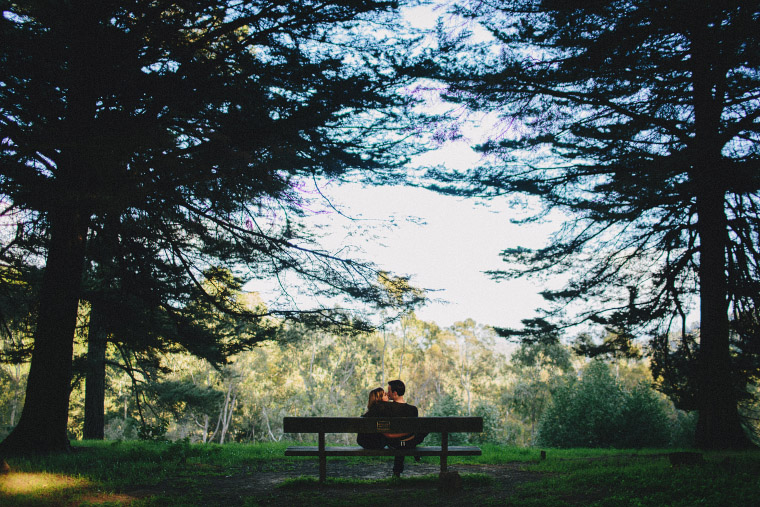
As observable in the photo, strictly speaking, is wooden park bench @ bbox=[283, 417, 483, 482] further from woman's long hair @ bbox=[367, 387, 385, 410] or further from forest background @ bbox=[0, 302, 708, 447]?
forest background @ bbox=[0, 302, 708, 447]

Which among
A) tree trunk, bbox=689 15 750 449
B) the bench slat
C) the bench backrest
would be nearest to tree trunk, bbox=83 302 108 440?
the bench slat

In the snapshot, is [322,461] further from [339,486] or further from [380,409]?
[380,409]

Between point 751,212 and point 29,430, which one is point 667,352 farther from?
point 29,430

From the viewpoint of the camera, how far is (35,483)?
4859 millimetres

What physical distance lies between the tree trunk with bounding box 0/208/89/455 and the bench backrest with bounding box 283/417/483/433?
461 cm

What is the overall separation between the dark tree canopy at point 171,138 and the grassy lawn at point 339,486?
2594 millimetres

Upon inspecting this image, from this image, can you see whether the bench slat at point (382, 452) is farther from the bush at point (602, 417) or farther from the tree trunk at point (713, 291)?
the bush at point (602, 417)

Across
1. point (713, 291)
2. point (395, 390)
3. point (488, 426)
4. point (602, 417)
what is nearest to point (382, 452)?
point (395, 390)

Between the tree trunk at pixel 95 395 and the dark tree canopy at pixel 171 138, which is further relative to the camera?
the tree trunk at pixel 95 395

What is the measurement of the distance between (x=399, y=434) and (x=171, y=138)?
459 centimetres

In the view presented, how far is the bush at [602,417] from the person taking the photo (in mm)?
15578

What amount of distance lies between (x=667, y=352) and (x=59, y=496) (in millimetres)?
11478

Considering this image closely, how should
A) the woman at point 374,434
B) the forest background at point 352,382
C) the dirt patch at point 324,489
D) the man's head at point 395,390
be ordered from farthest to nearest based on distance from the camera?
the forest background at point 352,382, the man's head at point 395,390, the woman at point 374,434, the dirt patch at point 324,489

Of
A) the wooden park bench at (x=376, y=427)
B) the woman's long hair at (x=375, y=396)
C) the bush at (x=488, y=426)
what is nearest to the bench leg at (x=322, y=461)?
the wooden park bench at (x=376, y=427)
